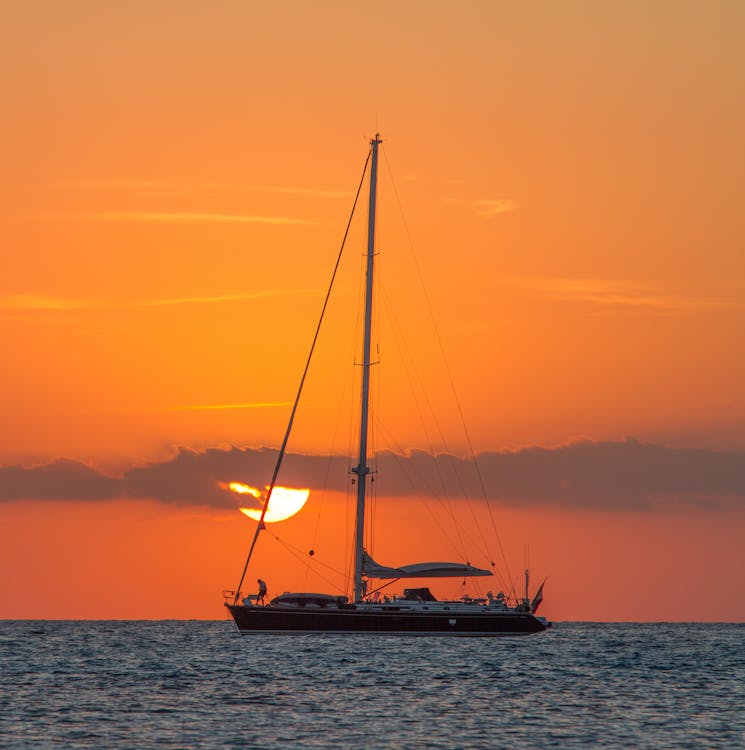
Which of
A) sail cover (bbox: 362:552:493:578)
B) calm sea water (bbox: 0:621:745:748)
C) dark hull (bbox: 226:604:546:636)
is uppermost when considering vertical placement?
sail cover (bbox: 362:552:493:578)

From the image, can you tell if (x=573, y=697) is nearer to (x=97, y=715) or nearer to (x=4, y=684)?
(x=97, y=715)

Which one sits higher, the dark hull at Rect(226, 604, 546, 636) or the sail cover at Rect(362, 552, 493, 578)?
the sail cover at Rect(362, 552, 493, 578)

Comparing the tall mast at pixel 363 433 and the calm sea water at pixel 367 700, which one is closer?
the calm sea water at pixel 367 700

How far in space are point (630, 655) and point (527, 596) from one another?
10.9m

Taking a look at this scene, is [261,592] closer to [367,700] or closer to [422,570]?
[422,570]

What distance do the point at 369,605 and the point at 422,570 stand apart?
5731mm

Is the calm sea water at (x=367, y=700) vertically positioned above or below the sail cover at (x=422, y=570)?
below

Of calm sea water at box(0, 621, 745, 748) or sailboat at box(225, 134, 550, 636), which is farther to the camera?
sailboat at box(225, 134, 550, 636)

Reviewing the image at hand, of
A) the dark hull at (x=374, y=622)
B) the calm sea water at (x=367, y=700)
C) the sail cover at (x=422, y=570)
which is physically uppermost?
the sail cover at (x=422, y=570)

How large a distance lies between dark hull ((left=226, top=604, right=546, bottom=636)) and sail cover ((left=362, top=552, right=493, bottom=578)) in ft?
9.35

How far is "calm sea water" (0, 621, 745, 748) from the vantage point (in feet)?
178

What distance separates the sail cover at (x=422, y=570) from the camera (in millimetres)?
108438

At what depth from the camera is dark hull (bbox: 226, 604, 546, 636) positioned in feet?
352

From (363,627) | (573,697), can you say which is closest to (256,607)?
(363,627)
